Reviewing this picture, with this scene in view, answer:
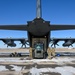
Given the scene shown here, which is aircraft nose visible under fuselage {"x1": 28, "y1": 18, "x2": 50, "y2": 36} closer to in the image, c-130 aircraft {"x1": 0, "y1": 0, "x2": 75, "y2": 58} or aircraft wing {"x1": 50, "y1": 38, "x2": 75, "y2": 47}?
c-130 aircraft {"x1": 0, "y1": 0, "x2": 75, "y2": 58}

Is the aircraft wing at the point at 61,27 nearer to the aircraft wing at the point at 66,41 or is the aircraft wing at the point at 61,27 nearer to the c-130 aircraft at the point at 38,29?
the c-130 aircraft at the point at 38,29

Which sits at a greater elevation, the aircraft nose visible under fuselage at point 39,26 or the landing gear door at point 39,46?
the aircraft nose visible under fuselage at point 39,26

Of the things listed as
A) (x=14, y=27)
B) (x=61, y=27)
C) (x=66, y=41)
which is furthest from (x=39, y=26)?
(x=66, y=41)

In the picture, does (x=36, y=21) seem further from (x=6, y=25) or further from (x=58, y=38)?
(x=58, y=38)

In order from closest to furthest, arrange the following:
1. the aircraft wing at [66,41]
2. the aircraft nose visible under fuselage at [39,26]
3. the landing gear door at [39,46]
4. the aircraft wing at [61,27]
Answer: the aircraft wing at [61,27] < the aircraft nose visible under fuselage at [39,26] < the landing gear door at [39,46] < the aircraft wing at [66,41]

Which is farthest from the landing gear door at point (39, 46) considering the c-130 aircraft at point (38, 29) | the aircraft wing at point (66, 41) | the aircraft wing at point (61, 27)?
the aircraft wing at point (66, 41)

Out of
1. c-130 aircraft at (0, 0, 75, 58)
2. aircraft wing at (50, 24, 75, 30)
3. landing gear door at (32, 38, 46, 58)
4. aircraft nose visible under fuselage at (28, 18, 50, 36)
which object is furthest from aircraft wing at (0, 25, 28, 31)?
landing gear door at (32, 38, 46, 58)

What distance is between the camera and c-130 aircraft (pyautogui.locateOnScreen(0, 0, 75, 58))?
22.6 m

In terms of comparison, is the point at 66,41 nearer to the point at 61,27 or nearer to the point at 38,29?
the point at 61,27

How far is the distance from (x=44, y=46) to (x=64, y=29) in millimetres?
5011

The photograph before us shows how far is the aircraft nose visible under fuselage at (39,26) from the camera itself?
73.5 feet

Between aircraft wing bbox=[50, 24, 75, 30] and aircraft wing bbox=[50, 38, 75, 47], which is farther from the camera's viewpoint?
aircraft wing bbox=[50, 38, 75, 47]

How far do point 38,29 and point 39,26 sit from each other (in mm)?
626

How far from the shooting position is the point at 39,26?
894 inches
